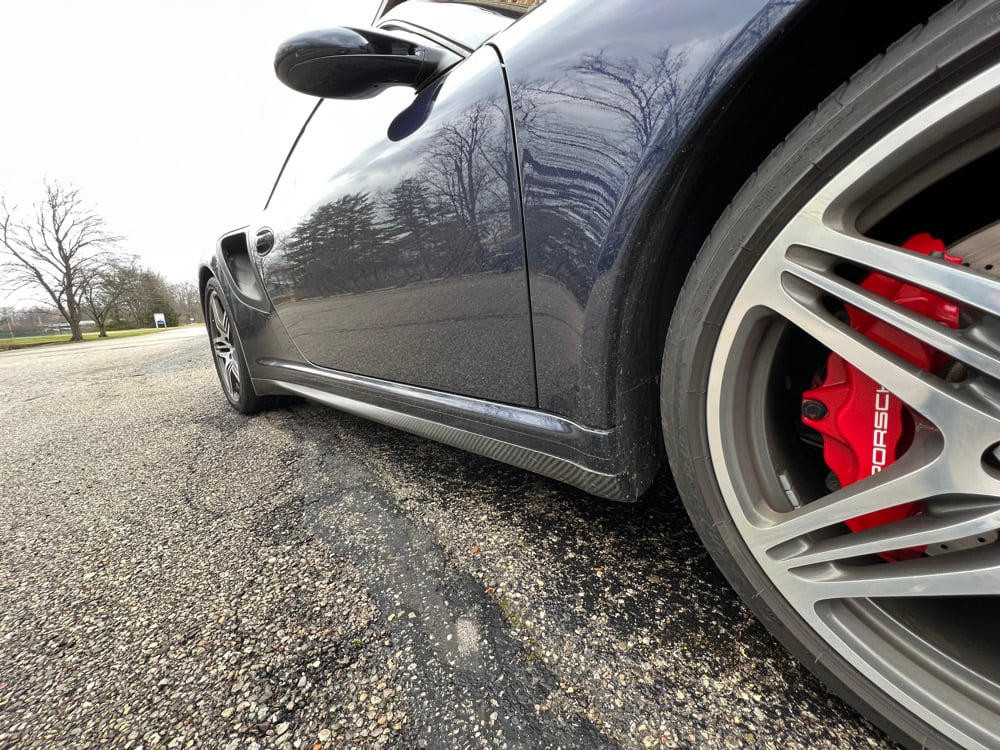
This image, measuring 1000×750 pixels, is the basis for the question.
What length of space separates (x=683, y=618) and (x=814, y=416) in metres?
0.47

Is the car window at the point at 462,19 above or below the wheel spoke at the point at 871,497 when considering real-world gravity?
above

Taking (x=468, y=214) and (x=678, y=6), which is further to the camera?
(x=468, y=214)

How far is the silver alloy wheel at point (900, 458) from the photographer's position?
1.67 ft

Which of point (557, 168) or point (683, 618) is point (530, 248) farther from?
point (683, 618)

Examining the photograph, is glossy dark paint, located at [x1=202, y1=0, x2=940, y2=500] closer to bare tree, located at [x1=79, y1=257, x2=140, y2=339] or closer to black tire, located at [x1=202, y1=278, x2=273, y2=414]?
black tire, located at [x1=202, y1=278, x2=273, y2=414]

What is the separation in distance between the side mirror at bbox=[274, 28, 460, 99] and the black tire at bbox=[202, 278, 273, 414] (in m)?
1.61

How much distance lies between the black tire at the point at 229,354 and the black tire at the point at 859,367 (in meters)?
2.41

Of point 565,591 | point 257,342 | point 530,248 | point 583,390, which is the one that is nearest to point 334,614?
point 565,591

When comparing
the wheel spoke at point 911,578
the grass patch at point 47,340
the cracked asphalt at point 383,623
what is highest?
the wheel spoke at point 911,578

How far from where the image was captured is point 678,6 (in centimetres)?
66

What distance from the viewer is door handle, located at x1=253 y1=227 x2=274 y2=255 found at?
184 centimetres

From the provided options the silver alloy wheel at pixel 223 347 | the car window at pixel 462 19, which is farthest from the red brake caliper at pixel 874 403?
the silver alloy wheel at pixel 223 347

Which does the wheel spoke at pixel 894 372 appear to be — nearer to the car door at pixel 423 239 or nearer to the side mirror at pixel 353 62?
the car door at pixel 423 239

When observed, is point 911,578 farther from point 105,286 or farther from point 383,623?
point 105,286
